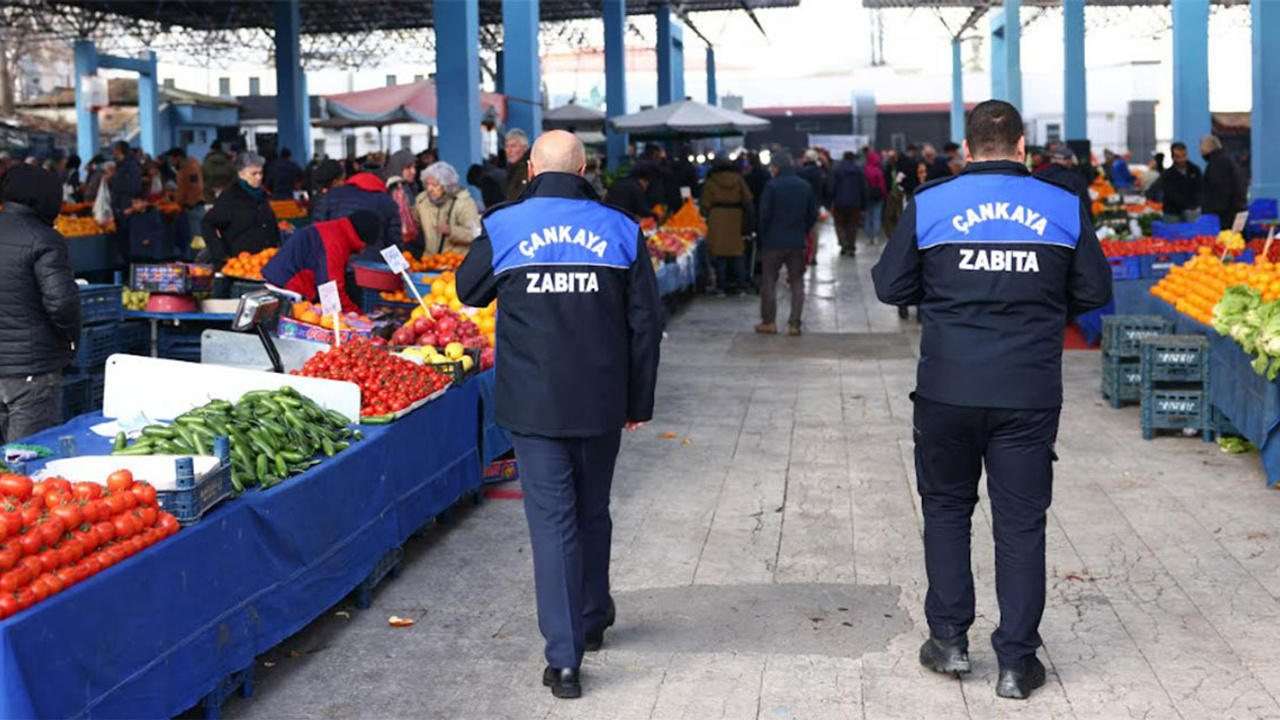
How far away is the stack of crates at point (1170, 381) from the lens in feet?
30.9

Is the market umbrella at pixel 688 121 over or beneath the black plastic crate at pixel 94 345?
over

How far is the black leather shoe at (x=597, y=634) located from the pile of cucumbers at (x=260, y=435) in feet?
3.92

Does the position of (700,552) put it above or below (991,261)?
below

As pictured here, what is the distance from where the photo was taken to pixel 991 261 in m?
4.67

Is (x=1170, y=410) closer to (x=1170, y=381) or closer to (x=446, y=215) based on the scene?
(x=1170, y=381)

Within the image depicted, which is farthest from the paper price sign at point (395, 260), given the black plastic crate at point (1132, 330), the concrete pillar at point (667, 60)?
the concrete pillar at point (667, 60)

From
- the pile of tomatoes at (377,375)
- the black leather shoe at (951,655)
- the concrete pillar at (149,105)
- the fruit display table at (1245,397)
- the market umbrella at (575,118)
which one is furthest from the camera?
the concrete pillar at (149,105)

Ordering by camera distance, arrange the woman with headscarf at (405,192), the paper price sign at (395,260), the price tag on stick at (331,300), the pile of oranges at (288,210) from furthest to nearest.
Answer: the pile of oranges at (288,210) < the woman with headscarf at (405,192) < the paper price sign at (395,260) < the price tag on stick at (331,300)

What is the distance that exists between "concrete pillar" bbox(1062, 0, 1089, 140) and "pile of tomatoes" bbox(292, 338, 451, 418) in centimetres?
2485

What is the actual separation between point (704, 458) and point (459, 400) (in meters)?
2.06

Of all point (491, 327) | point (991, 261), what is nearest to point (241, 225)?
point (491, 327)

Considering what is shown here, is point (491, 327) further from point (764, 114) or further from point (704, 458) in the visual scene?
point (764, 114)

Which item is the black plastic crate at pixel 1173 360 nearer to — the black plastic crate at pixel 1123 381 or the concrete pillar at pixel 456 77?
the black plastic crate at pixel 1123 381

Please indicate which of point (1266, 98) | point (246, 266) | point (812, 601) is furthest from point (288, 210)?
point (812, 601)
